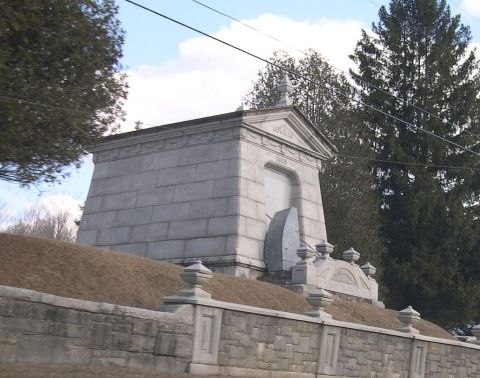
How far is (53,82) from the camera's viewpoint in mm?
11586

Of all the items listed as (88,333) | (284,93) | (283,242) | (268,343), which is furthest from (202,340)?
(284,93)

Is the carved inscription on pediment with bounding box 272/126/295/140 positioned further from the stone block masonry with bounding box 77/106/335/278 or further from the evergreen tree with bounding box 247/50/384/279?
the evergreen tree with bounding box 247/50/384/279

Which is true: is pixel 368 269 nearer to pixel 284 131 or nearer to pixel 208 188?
pixel 284 131

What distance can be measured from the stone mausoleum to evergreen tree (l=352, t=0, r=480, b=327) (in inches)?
415

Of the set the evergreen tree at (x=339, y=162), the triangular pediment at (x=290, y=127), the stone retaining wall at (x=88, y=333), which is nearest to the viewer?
the stone retaining wall at (x=88, y=333)

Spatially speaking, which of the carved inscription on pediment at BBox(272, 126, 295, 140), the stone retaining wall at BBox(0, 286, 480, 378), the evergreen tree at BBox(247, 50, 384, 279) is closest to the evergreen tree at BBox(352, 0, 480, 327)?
the evergreen tree at BBox(247, 50, 384, 279)

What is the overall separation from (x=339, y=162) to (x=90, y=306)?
65.4ft

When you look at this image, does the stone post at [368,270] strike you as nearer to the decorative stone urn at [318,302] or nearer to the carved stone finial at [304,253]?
the carved stone finial at [304,253]

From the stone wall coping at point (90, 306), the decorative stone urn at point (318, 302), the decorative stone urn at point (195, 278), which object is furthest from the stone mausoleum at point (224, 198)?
the stone wall coping at point (90, 306)

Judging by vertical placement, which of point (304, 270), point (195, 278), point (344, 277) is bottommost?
point (195, 278)

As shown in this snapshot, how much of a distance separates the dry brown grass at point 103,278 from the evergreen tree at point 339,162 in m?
11.2

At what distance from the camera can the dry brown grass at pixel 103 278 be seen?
1260 centimetres

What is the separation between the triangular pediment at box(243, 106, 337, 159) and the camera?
817 inches

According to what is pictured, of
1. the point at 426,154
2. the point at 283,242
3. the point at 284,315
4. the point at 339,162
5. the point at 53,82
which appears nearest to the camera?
the point at 53,82
